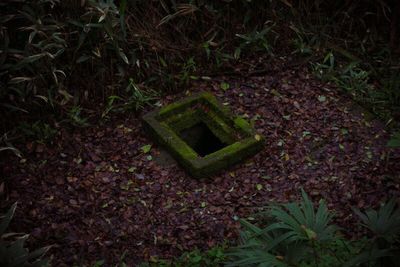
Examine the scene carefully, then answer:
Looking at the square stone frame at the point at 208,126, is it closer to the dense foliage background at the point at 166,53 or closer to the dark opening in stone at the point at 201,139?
the dark opening in stone at the point at 201,139

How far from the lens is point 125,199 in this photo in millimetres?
3982

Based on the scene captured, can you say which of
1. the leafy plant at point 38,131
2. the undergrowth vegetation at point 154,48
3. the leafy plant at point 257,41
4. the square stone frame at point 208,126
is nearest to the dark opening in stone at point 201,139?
the square stone frame at point 208,126

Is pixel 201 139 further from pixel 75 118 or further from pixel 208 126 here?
pixel 75 118

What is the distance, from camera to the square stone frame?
161 inches

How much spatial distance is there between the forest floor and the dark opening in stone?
1.07 ft

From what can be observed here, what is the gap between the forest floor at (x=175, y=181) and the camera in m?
3.72

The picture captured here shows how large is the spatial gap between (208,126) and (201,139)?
21 centimetres

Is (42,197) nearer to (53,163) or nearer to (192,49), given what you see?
(53,163)

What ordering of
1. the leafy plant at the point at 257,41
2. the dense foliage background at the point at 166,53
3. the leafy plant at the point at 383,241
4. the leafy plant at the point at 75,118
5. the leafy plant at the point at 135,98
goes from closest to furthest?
the leafy plant at the point at 383,241
the dense foliage background at the point at 166,53
the leafy plant at the point at 75,118
the leafy plant at the point at 135,98
the leafy plant at the point at 257,41

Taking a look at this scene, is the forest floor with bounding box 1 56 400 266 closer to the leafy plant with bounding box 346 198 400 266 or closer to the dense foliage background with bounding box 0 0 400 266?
the dense foliage background with bounding box 0 0 400 266

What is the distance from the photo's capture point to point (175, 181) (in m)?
4.12

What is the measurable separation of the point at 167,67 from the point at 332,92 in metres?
1.60

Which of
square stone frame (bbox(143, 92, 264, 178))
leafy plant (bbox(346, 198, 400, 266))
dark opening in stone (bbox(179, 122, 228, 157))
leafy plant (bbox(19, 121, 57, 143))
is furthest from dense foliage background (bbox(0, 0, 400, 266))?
leafy plant (bbox(346, 198, 400, 266))

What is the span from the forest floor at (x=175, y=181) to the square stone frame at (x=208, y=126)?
0.32ft
